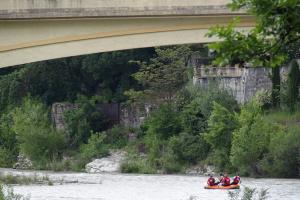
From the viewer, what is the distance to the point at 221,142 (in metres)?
49.8

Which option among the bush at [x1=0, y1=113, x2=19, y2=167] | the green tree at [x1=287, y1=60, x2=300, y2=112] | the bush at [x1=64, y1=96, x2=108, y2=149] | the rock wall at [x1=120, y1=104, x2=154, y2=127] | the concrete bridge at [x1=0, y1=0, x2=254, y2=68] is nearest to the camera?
the concrete bridge at [x1=0, y1=0, x2=254, y2=68]

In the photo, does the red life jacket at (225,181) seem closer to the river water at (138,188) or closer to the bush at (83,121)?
the river water at (138,188)

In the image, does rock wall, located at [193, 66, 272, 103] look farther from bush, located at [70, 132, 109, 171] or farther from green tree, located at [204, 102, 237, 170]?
bush, located at [70, 132, 109, 171]

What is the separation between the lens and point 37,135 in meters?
56.4

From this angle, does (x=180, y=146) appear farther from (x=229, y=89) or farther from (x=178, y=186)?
(x=178, y=186)

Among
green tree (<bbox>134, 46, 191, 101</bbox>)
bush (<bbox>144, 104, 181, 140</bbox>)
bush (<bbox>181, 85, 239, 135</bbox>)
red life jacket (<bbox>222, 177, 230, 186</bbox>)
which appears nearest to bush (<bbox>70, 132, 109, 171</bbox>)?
bush (<bbox>144, 104, 181, 140</bbox>)

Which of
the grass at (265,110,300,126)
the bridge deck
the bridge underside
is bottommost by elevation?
the grass at (265,110,300,126)

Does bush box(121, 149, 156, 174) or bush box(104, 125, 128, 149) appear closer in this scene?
bush box(121, 149, 156, 174)

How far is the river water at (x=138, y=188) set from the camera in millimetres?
35625

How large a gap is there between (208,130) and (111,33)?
19519 mm

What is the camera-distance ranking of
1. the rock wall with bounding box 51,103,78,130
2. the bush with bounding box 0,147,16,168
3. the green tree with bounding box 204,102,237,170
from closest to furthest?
1. the green tree with bounding box 204,102,237,170
2. the bush with bounding box 0,147,16,168
3. the rock wall with bounding box 51,103,78,130

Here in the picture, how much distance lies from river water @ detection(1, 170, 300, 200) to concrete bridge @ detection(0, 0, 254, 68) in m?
4.78

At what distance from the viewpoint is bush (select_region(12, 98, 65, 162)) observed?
184ft

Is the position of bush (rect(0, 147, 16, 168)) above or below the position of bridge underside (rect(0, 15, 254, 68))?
below
